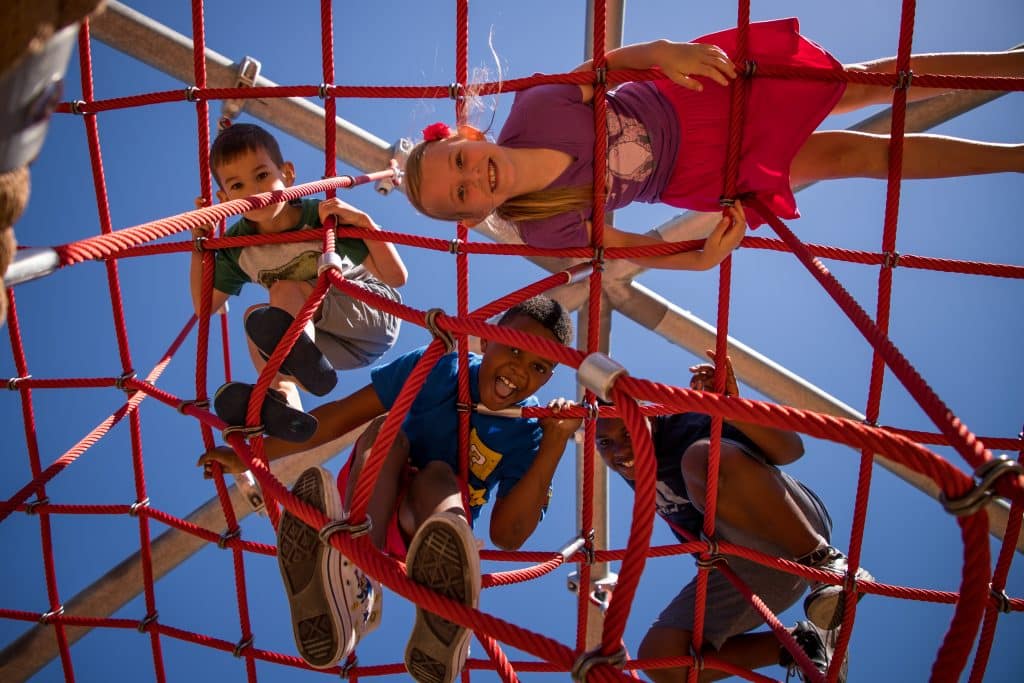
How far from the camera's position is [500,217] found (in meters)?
1.60

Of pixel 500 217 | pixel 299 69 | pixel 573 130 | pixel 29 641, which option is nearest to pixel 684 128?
pixel 573 130

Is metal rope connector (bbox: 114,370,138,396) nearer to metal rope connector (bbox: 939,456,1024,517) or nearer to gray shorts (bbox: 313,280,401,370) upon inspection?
gray shorts (bbox: 313,280,401,370)

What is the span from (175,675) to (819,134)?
3.78 metres

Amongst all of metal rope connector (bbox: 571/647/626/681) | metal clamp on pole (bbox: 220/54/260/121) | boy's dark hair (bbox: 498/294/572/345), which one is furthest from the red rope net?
metal clamp on pole (bbox: 220/54/260/121)

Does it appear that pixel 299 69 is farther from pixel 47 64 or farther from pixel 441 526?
pixel 47 64

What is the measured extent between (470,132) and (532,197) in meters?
0.17

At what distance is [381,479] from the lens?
1442 millimetres

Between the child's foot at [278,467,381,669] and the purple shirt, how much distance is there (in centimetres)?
69

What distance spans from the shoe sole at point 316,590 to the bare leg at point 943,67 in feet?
3.92

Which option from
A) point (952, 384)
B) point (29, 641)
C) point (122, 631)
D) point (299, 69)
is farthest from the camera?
point (952, 384)

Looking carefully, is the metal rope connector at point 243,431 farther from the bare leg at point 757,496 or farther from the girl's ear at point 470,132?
the bare leg at point 757,496

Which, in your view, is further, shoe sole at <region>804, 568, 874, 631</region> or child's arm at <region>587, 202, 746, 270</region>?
shoe sole at <region>804, 568, 874, 631</region>

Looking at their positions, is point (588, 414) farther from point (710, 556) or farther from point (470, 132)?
point (470, 132)

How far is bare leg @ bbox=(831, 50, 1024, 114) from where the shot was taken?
1.49 metres
